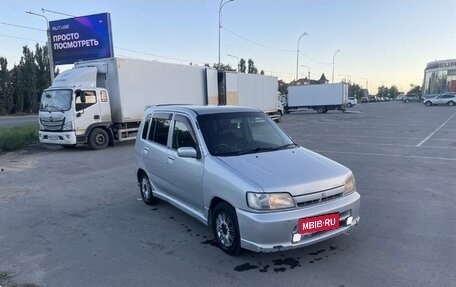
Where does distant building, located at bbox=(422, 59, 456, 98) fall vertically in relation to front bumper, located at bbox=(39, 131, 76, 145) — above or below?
above

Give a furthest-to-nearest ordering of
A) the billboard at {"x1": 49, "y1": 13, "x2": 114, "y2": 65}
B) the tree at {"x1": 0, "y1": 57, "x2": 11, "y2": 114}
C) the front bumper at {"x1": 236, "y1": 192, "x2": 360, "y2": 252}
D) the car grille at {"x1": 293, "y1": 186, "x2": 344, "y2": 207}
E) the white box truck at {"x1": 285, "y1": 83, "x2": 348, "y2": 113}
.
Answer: the tree at {"x1": 0, "y1": 57, "x2": 11, "y2": 114}, the white box truck at {"x1": 285, "y1": 83, "x2": 348, "y2": 113}, the billboard at {"x1": 49, "y1": 13, "x2": 114, "y2": 65}, the car grille at {"x1": 293, "y1": 186, "x2": 344, "y2": 207}, the front bumper at {"x1": 236, "y1": 192, "x2": 360, "y2": 252}

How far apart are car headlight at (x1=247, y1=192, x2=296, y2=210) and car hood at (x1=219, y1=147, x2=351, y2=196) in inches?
2.2

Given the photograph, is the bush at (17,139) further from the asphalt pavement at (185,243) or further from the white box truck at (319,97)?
the white box truck at (319,97)

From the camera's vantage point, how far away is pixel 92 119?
48.3 feet

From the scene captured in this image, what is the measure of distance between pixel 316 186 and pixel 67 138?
1215 centimetres

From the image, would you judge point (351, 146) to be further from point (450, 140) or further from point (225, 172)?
point (225, 172)

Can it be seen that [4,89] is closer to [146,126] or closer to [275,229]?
[146,126]

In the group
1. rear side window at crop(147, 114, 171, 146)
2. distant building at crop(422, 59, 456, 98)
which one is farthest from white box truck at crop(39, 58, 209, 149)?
distant building at crop(422, 59, 456, 98)

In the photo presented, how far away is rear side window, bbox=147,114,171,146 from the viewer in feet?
19.4

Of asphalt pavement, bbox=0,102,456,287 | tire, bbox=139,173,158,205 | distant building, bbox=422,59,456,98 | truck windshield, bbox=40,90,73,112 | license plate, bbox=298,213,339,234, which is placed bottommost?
asphalt pavement, bbox=0,102,456,287

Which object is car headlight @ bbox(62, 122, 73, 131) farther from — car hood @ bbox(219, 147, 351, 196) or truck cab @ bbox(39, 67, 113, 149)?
car hood @ bbox(219, 147, 351, 196)

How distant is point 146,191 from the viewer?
6688 mm

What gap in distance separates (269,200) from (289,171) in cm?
52

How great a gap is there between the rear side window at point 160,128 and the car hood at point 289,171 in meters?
1.61
